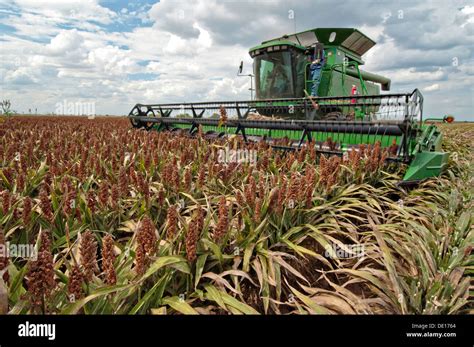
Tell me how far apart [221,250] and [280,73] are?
23.8 ft

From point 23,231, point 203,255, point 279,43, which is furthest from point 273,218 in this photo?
point 279,43

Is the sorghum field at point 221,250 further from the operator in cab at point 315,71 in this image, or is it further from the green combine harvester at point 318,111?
the operator in cab at point 315,71

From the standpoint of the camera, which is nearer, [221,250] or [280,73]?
[221,250]

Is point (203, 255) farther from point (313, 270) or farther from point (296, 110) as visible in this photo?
point (296, 110)

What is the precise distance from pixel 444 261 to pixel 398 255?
0.35 m

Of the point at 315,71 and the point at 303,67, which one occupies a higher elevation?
the point at 303,67

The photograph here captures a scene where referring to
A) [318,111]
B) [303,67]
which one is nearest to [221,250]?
[318,111]

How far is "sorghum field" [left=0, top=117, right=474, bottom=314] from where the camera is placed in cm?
150

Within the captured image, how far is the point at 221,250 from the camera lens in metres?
2.07

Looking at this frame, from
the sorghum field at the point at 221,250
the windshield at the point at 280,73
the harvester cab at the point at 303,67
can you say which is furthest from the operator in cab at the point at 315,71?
the sorghum field at the point at 221,250

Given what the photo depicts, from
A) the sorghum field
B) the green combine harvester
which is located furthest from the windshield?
the sorghum field

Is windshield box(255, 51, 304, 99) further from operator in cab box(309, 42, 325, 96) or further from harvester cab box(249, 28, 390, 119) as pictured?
operator in cab box(309, 42, 325, 96)

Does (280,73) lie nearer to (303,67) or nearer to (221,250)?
(303,67)

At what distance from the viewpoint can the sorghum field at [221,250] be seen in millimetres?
1499
